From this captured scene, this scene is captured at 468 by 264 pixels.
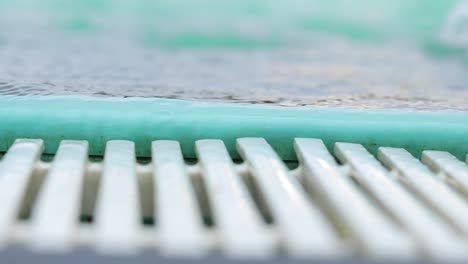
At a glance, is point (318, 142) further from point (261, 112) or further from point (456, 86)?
point (456, 86)

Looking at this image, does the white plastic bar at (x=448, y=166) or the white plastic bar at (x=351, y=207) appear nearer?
the white plastic bar at (x=351, y=207)

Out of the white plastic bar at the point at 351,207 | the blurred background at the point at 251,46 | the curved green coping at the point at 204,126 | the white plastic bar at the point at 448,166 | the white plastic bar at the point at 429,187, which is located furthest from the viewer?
the blurred background at the point at 251,46

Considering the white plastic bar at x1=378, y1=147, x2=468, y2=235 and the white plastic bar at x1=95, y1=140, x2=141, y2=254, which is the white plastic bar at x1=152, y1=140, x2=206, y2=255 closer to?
the white plastic bar at x1=95, y1=140, x2=141, y2=254

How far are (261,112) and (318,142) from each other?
0.14m

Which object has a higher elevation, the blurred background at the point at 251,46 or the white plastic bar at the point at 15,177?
the blurred background at the point at 251,46

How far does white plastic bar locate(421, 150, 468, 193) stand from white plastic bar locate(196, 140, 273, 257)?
0.28m

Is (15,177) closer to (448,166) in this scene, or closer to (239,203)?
(239,203)

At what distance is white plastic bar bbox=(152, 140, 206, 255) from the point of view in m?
0.53

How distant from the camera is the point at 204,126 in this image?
103cm

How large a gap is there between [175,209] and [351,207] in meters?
0.17

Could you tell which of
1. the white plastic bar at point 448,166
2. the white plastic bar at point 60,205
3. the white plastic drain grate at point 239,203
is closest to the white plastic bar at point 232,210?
the white plastic drain grate at point 239,203

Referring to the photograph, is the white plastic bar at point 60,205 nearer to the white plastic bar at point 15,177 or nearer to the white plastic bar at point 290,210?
the white plastic bar at point 15,177

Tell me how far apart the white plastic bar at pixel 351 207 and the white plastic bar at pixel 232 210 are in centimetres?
8

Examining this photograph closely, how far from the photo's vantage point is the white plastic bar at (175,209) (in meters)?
0.53
